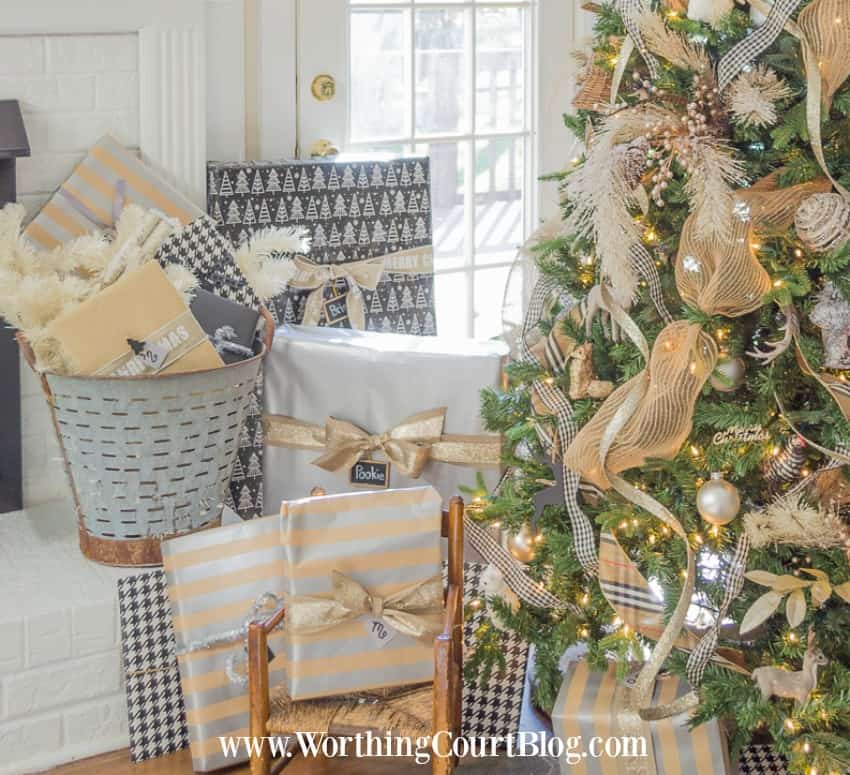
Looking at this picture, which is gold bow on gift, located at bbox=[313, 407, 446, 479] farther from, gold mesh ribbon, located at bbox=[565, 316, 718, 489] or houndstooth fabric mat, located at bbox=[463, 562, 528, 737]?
gold mesh ribbon, located at bbox=[565, 316, 718, 489]

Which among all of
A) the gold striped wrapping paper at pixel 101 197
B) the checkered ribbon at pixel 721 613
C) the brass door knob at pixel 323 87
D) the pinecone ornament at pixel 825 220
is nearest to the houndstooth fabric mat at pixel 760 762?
the checkered ribbon at pixel 721 613

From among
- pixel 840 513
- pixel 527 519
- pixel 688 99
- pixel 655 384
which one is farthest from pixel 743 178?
pixel 527 519

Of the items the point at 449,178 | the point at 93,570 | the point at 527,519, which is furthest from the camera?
the point at 449,178

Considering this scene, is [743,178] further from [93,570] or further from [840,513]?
[93,570]

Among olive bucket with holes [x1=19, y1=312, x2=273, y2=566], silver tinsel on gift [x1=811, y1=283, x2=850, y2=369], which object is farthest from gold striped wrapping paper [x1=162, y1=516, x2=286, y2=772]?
silver tinsel on gift [x1=811, y1=283, x2=850, y2=369]

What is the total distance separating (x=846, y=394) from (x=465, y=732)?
798 mm

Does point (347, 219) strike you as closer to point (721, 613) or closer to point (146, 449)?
point (146, 449)

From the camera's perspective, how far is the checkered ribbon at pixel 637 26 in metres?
1.72

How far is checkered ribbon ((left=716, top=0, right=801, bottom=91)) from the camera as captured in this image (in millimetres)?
1601

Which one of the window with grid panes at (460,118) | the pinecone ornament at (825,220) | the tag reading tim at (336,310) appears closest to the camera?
the pinecone ornament at (825,220)

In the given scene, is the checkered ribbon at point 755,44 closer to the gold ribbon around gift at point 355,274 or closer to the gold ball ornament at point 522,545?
the gold ball ornament at point 522,545

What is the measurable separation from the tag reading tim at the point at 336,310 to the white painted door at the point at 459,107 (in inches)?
12.8

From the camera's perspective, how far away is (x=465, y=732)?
2008 millimetres

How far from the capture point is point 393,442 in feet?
6.85
